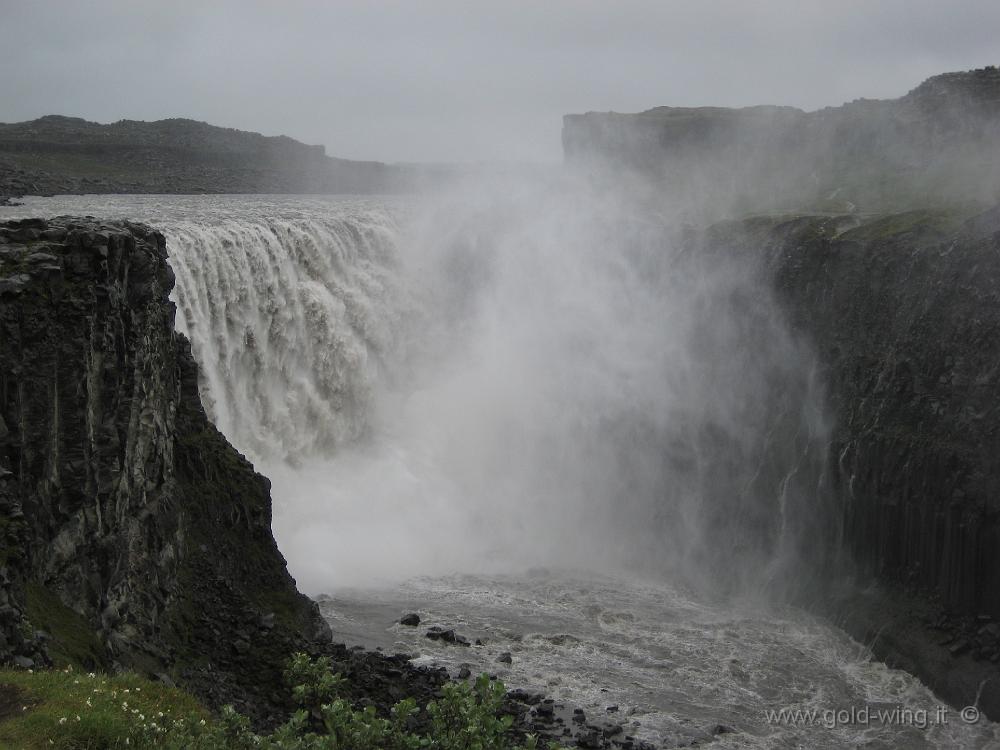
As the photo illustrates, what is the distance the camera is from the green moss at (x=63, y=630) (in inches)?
682

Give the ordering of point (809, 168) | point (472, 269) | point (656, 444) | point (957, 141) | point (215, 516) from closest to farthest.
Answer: point (215, 516) → point (656, 444) → point (472, 269) → point (957, 141) → point (809, 168)

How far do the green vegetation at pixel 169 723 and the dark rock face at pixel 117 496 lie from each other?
88.2 inches

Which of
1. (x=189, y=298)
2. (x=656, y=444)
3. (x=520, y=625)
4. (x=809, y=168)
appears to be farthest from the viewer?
(x=809, y=168)

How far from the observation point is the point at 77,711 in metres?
13.0

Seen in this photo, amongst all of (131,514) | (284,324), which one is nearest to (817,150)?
(284,324)

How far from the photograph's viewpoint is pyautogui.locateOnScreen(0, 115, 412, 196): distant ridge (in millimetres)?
69625

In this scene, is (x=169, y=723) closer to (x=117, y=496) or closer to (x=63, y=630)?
(x=63, y=630)

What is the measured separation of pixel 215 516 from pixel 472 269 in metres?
30.8

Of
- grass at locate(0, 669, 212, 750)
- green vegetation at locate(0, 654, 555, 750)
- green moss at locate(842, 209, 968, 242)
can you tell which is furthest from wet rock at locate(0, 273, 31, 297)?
green moss at locate(842, 209, 968, 242)

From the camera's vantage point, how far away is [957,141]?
59594mm

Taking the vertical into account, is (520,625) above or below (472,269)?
below

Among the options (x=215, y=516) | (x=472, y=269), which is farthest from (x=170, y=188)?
(x=215, y=516)

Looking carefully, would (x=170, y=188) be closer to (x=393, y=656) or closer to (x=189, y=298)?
(x=189, y=298)

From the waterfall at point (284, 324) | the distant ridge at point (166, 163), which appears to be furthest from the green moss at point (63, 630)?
the distant ridge at point (166, 163)
